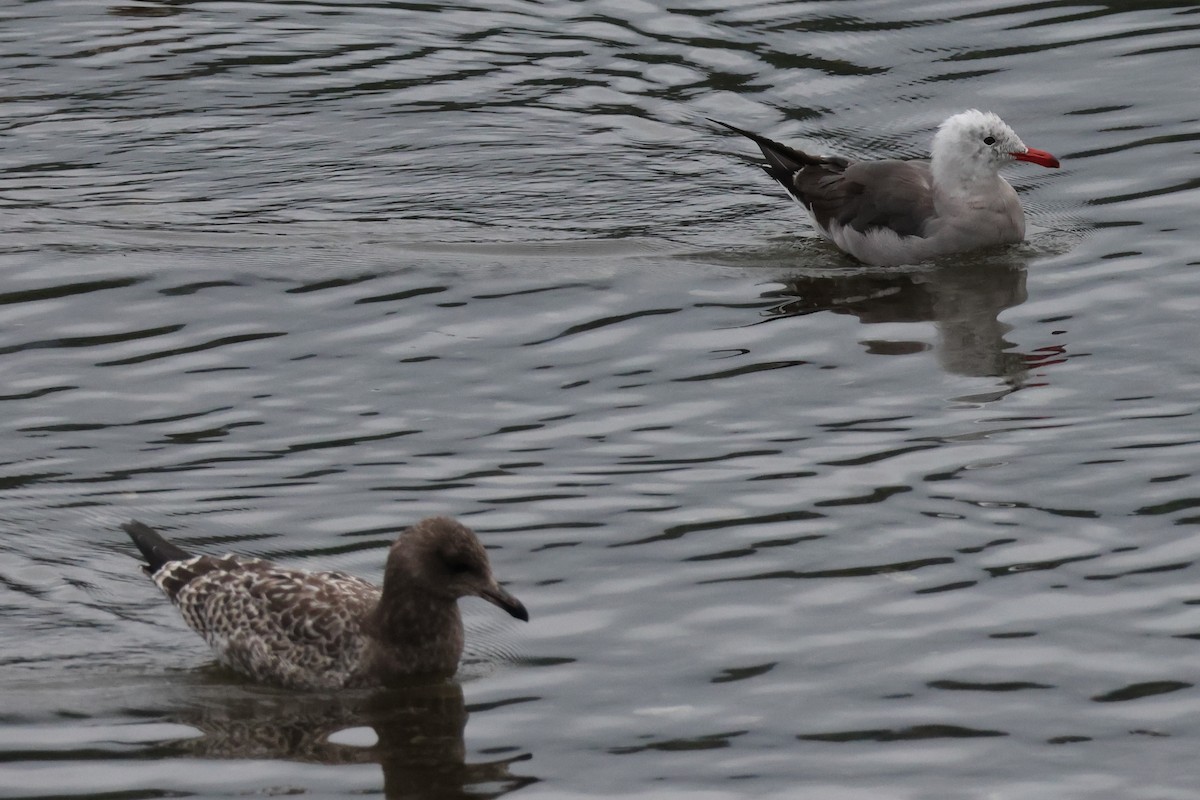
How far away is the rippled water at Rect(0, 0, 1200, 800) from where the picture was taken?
895 cm

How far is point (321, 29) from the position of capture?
20703mm

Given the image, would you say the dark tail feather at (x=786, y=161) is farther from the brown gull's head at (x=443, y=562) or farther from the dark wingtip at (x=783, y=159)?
the brown gull's head at (x=443, y=562)

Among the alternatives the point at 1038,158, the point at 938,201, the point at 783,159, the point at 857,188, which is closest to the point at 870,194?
the point at 857,188

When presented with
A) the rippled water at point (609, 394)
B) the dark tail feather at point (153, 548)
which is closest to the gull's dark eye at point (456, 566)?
the rippled water at point (609, 394)

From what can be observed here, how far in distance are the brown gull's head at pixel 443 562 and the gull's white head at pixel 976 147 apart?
A: 296 inches

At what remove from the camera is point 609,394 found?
1271 centimetres

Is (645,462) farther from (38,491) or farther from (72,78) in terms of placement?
(72,78)

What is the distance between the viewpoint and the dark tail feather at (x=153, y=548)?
33.1 ft

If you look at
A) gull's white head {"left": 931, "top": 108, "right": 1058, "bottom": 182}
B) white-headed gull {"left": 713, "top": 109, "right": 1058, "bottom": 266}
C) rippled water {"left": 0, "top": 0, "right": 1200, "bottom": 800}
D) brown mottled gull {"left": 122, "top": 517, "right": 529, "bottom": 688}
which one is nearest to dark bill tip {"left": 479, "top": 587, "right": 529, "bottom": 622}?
brown mottled gull {"left": 122, "top": 517, "right": 529, "bottom": 688}

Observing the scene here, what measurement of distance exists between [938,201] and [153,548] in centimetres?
Answer: 752

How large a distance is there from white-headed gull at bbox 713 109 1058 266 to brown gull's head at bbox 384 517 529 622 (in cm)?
702

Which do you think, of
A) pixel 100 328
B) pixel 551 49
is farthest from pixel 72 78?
pixel 100 328

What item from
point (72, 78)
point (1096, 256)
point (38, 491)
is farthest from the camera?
point (72, 78)

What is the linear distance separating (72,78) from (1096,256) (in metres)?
9.56
